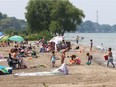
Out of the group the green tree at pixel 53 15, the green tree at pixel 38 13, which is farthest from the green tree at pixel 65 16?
the green tree at pixel 38 13

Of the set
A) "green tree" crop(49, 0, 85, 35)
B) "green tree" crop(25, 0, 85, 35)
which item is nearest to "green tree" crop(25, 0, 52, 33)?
"green tree" crop(25, 0, 85, 35)

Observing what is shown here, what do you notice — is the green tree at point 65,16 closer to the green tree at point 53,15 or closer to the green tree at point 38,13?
the green tree at point 53,15

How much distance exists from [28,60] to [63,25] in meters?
54.8

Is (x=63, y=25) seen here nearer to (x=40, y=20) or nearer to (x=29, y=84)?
(x=40, y=20)

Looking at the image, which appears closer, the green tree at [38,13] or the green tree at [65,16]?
the green tree at [65,16]

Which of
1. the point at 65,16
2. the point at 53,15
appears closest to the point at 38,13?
the point at 53,15

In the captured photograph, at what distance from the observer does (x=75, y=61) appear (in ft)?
85.9

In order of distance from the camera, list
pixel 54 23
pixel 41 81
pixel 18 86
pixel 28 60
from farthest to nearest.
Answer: pixel 54 23 → pixel 28 60 → pixel 41 81 → pixel 18 86

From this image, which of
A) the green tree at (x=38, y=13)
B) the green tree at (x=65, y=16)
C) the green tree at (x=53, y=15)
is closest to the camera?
the green tree at (x=65, y=16)

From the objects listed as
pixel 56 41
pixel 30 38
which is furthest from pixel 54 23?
pixel 56 41

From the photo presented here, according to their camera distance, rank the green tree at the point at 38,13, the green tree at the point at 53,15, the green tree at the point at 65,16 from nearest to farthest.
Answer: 1. the green tree at the point at 65,16
2. the green tree at the point at 53,15
3. the green tree at the point at 38,13

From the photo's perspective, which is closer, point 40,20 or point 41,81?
point 41,81

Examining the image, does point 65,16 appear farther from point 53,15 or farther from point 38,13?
point 38,13

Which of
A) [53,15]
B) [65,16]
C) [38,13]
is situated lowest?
[65,16]
